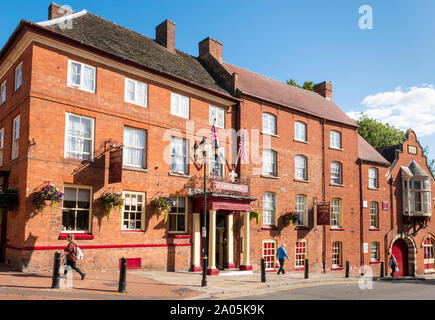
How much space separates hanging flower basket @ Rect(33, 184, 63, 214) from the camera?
1466 cm

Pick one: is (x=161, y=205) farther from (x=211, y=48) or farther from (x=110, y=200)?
(x=211, y=48)

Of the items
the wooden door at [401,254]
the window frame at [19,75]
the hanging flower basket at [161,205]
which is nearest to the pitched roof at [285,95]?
the hanging flower basket at [161,205]

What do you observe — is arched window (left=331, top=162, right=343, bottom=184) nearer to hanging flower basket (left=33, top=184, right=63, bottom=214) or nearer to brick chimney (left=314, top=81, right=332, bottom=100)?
brick chimney (left=314, top=81, right=332, bottom=100)

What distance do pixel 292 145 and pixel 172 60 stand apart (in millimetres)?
9124

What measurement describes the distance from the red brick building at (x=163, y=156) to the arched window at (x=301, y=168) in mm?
80

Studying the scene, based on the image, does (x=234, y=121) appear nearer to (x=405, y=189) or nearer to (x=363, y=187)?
(x=363, y=187)

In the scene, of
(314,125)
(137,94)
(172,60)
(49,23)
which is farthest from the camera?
(314,125)

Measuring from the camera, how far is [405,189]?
32812 millimetres

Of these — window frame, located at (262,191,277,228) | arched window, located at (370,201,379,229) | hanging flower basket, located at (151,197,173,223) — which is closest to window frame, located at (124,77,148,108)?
hanging flower basket, located at (151,197,173,223)

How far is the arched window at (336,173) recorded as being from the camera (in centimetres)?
2798

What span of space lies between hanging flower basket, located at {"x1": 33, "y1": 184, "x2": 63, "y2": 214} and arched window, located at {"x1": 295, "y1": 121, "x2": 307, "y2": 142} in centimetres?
1592

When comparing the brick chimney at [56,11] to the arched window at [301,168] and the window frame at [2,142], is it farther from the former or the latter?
the arched window at [301,168]
